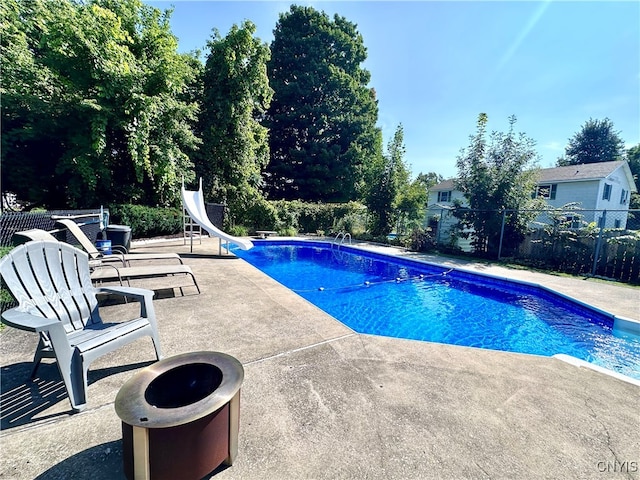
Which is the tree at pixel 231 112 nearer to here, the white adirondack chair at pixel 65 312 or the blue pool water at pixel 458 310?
the blue pool water at pixel 458 310

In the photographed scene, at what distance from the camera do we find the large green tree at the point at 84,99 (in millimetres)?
9039

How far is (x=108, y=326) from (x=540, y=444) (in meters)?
3.42

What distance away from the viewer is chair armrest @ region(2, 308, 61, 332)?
1693 mm

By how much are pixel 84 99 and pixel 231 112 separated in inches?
231

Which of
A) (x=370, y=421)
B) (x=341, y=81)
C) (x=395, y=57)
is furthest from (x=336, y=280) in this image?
(x=341, y=81)

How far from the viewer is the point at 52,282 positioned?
2.43m

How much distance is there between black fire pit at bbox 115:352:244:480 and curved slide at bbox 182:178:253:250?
6.69 metres

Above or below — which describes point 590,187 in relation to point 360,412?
above

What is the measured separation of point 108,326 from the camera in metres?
2.46

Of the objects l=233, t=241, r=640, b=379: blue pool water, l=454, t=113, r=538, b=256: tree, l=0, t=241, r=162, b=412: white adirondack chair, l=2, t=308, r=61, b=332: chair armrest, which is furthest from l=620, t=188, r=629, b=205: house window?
l=2, t=308, r=61, b=332: chair armrest

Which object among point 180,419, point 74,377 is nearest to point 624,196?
point 180,419

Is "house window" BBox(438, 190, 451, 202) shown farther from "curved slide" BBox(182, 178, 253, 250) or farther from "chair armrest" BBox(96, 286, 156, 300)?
"chair armrest" BBox(96, 286, 156, 300)

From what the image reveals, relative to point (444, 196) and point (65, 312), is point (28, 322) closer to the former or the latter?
point (65, 312)

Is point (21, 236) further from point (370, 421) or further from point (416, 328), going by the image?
point (416, 328)
